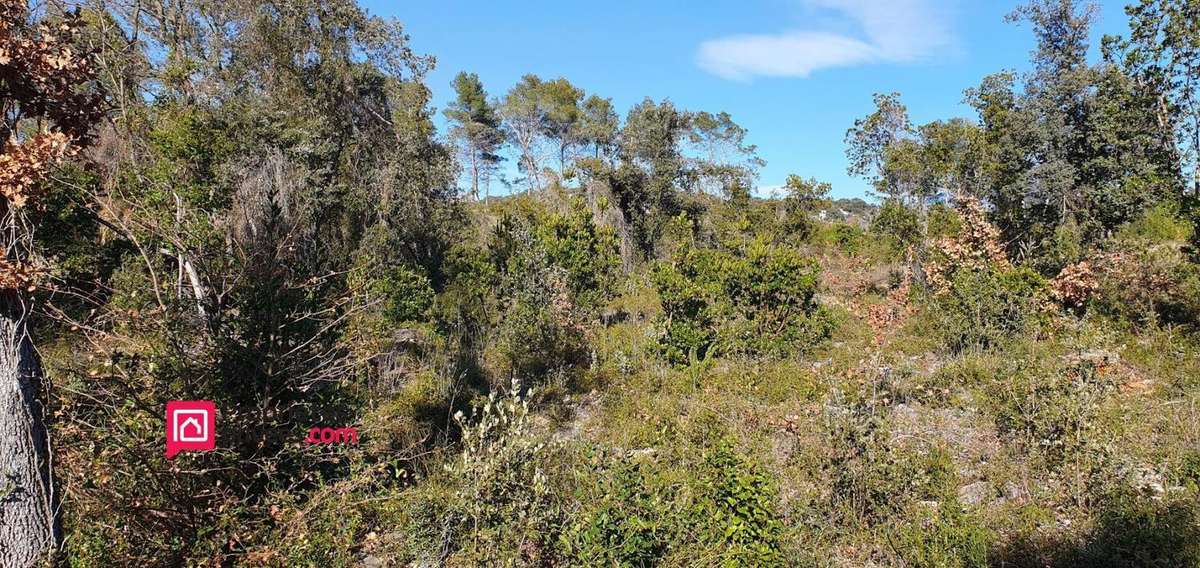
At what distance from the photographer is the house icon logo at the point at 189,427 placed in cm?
310

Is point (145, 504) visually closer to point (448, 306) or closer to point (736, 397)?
point (736, 397)

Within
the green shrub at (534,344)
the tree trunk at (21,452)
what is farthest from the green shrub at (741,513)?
the green shrub at (534,344)

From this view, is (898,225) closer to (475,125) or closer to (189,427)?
(189,427)

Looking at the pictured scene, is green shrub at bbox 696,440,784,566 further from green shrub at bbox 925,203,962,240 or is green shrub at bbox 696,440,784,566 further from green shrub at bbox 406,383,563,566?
green shrub at bbox 925,203,962,240

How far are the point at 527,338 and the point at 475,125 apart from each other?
2942 cm

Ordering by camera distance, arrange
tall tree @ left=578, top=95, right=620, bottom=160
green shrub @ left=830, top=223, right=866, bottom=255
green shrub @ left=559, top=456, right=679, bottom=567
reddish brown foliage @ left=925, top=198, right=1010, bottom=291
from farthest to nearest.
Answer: tall tree @ left=578, top=95, right=620, bottom=160
green shrub @ left=830, top=223, right=866, bottom=255
reddish brown foliage @ left=925, top=198, right=1010, bottom=291
green shrub @ left=559, top=456, right=679, bottom=567

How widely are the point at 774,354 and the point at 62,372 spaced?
7028 mm

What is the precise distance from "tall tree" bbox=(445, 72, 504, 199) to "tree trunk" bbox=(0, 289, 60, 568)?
3051 centimetres

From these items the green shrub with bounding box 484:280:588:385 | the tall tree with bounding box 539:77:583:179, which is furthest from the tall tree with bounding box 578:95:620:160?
the green shrub with bounding box 484:280:588:385

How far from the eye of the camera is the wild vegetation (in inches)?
118

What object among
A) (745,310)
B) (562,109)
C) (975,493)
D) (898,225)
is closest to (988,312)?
(745,310)

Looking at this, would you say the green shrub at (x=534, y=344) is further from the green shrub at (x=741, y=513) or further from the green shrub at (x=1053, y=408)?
the green shrub at (x=1053, y=408)

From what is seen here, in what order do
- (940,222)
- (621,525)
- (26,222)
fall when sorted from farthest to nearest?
(940,222) → (621,525) → (26,222)

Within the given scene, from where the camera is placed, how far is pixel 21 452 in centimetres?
263
